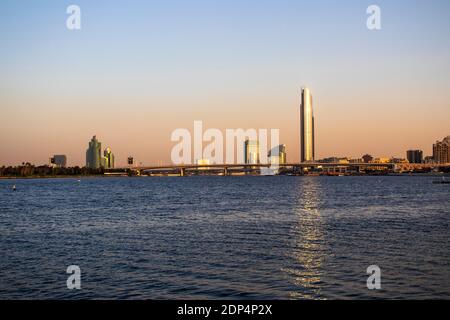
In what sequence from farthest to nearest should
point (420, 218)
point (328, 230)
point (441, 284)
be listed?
1. point (420, 218)
2. point (328, 230)
3. point (441, 284)

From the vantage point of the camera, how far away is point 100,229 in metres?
40.4

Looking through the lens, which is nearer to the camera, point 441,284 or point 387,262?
point 441,284

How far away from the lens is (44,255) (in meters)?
28.0

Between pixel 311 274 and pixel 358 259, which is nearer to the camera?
Answer: pixel 311 274

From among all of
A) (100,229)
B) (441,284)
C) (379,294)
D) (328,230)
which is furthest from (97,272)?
(328,230)

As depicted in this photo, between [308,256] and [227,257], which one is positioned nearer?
[227,257]

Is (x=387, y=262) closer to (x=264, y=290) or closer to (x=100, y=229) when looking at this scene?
(x=264, y=290)
